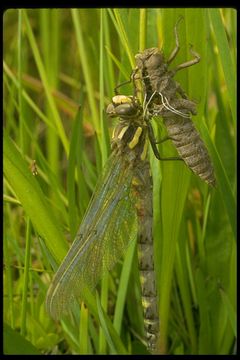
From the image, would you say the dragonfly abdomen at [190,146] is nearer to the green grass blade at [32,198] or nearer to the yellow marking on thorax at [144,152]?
the yellow marking on thorax at [144,152]

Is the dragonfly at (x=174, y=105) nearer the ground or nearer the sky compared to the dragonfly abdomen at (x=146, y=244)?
nearer the sky

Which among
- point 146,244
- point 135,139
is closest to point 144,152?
point 135,139

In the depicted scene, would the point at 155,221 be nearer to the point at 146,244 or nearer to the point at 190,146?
the point at 146,244

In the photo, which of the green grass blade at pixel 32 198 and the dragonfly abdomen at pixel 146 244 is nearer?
the green grass blade at pixel 32 198

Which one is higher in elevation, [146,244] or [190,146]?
[190,146]

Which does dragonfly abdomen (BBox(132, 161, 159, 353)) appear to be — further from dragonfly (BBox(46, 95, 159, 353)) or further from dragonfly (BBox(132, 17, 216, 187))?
dragonfly (BBox(132, 17, 216, 187))

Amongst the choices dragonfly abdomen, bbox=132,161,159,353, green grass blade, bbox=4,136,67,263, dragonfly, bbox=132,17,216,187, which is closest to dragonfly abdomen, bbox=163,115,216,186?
dragonfly, bbox=132,17,216,187

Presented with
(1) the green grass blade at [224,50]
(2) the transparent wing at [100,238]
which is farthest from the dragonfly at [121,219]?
(1) the green grass blade at [224,50]
